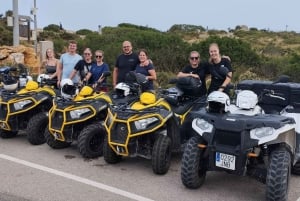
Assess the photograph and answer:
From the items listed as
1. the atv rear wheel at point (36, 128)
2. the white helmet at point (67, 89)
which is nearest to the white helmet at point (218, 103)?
the white helmet at point (67, 89)

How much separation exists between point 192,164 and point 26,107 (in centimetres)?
343

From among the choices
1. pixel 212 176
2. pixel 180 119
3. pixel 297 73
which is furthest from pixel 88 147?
pixel 297 73

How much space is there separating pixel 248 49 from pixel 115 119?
16.2 m

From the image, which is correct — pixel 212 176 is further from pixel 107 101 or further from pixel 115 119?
pixel 107 101

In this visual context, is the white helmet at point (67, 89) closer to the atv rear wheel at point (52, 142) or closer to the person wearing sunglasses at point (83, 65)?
the atv rear wheel at point (52, 142)

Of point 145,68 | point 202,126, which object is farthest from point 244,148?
point 145,68

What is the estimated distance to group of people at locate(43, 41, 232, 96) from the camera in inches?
281

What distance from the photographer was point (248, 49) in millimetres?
21375

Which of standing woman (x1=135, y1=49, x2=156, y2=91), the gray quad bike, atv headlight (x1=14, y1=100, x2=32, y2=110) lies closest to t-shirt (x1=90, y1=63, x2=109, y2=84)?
standing woman (x1=135, y1=49, x2=156, y2=91)

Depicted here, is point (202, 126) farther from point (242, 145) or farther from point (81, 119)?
point (81, 119)

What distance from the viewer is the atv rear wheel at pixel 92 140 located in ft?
22.4

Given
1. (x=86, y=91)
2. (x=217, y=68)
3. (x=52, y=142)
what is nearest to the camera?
(x=217, y=68)

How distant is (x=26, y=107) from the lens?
7594 millimetres

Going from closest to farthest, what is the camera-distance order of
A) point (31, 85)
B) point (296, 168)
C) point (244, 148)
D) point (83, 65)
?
point (244, 148)
point (296, 168)
point (31, 85)
point (83, 65)
